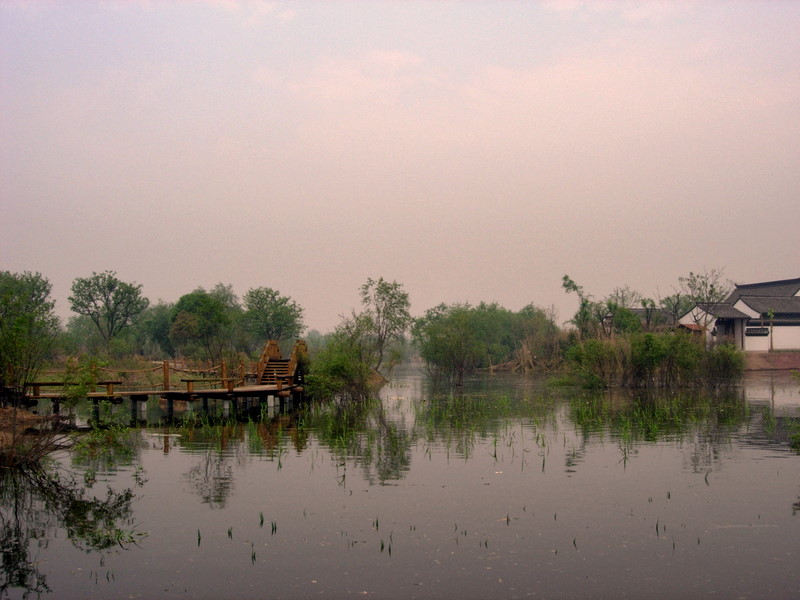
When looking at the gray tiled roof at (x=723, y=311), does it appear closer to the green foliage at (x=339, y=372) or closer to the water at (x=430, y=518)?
the green foliage at (x=339, y=372)

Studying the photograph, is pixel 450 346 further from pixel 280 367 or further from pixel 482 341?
pixel 482 341

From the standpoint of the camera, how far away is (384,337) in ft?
184

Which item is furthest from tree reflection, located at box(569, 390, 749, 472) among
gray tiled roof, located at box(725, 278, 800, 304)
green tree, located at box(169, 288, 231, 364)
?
gray tiled roof, located at box(725, 278, 800, 304)

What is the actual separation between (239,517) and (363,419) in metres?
15.1

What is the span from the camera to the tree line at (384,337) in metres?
32.9

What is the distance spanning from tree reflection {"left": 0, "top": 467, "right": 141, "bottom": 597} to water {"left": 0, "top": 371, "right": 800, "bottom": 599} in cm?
6

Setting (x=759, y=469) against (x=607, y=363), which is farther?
(x=607, y=363)

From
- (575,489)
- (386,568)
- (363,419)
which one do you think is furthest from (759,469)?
(363,419)

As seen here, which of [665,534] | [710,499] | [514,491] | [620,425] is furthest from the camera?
[620,425]

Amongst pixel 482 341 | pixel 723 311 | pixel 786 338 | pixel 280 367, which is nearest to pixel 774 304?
pixel 786 338

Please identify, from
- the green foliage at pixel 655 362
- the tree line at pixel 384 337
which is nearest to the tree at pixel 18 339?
the tree line at pixel 384 337

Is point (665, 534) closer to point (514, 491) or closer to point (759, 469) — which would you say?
point (514, 491)

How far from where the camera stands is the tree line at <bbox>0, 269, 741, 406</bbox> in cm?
3288

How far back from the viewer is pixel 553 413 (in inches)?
1096
